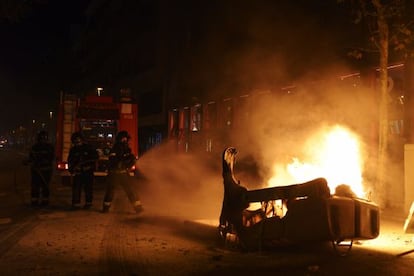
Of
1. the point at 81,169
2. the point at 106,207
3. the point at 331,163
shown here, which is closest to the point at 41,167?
the point at 81,169

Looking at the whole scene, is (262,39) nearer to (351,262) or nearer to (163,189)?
(163,189)

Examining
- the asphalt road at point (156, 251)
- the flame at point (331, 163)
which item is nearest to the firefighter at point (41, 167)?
the asphalt road at point (156, 251)

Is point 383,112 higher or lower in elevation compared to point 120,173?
higher

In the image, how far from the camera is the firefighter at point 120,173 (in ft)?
33.6

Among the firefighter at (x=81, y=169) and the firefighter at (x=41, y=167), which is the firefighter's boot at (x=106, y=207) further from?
the firefighter at (x=41, y=167)

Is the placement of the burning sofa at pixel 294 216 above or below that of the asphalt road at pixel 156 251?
above

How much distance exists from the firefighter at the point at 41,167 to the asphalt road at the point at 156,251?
1232mm

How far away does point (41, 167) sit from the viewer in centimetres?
1102

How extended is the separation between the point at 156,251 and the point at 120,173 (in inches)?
148

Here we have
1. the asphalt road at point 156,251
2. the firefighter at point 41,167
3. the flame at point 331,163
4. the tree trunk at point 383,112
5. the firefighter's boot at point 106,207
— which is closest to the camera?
the asphalt road at point 156,251

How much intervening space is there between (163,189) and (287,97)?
15.6 ft

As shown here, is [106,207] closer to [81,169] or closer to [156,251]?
[81,169]

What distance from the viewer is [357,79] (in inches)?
490

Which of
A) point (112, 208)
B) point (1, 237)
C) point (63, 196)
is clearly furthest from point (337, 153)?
point (63, 196)
